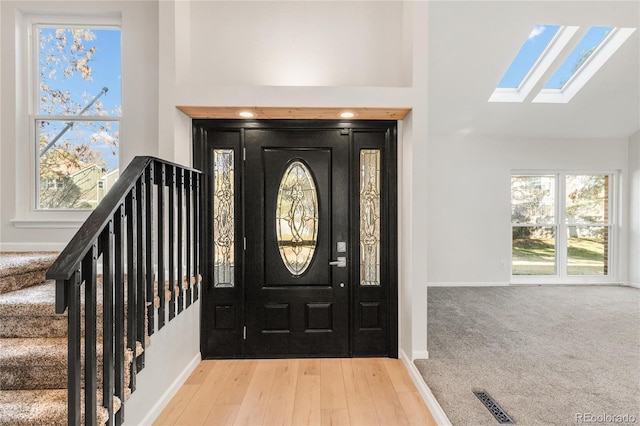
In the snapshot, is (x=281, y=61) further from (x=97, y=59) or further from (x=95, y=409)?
(x=95, y=409)

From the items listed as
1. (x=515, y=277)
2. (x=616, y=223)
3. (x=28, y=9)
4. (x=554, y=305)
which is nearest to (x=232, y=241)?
(x=28, y=9)

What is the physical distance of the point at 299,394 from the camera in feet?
8.19

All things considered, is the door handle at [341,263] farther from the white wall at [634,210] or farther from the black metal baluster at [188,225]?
the white wall at [634,210]

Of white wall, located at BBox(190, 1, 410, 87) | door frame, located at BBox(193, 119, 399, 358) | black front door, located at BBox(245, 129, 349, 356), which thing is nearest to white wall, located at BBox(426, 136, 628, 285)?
door frame, located at BBox(193, 119, 399, 358)

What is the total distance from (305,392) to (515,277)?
15.6ft

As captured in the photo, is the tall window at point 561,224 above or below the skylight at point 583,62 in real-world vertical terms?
below

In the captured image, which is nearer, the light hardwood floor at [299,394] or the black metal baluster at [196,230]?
the light hardwood floor at [299,394]

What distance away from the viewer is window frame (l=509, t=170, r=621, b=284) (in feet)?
18.6

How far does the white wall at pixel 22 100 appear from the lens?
2883 mm

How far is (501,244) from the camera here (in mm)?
5547

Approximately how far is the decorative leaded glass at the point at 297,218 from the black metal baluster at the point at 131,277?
61.6 inches

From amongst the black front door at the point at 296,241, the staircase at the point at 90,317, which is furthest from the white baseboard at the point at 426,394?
the staircase at the point at 90,317

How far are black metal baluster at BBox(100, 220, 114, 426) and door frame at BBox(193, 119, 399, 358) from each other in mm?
1594

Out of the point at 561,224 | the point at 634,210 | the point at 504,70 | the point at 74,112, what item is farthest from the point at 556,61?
the point at 74,112
